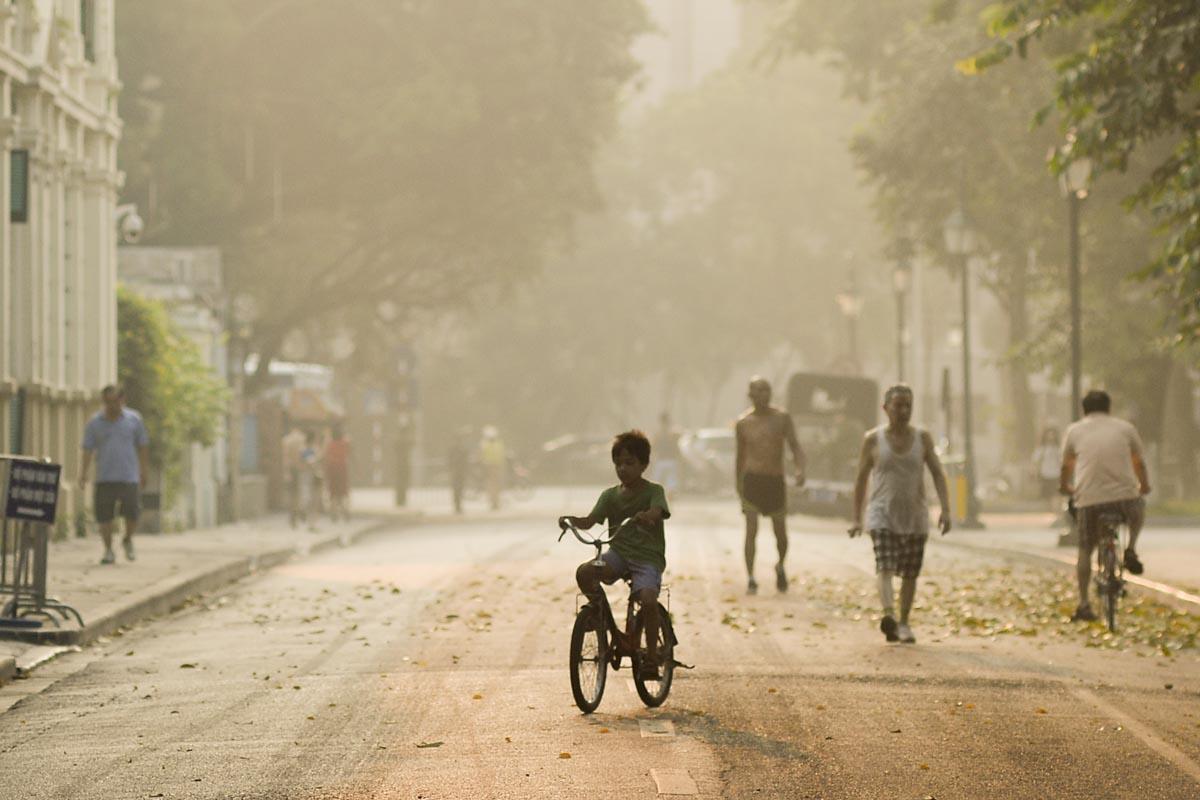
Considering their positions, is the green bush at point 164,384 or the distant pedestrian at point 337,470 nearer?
the green bush at point 164,384

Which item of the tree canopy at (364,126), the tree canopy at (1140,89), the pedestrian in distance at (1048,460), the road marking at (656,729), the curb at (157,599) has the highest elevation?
the tree canopy at (364,126)

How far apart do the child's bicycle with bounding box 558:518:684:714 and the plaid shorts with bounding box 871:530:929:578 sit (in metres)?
4.46

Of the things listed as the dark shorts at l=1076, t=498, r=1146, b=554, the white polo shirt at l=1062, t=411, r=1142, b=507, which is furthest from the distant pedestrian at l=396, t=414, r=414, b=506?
the white polo shirt at l=1062, t=411, r=1142, b=507

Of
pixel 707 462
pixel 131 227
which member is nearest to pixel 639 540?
pixel 131 227

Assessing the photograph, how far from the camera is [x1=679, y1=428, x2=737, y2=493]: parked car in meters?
59.9

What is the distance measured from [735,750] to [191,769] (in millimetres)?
2295

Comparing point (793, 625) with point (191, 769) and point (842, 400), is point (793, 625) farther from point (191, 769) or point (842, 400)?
point (842, 400)

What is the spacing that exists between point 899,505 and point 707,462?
4486 centimetres

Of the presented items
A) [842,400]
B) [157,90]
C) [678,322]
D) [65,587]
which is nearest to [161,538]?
[65,587]

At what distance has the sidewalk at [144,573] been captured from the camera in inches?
608

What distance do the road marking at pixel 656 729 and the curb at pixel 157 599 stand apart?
14.7 ft

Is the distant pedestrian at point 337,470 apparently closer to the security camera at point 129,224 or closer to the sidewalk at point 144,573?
the sidewalk at point 144,573

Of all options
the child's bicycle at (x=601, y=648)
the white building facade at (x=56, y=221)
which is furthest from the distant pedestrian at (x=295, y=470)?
the child's bicycle at (x=601, y=648)

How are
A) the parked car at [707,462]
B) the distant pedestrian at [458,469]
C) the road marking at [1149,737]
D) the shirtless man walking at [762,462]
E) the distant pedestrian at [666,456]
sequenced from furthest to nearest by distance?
1. the parked car at [707,462]
2. the distant pedestrian at [458,469]
3. the distant pedestrian at [666,456]
4. the shirtless man walking at [762,462]
5. the road marking at [1149,737]
